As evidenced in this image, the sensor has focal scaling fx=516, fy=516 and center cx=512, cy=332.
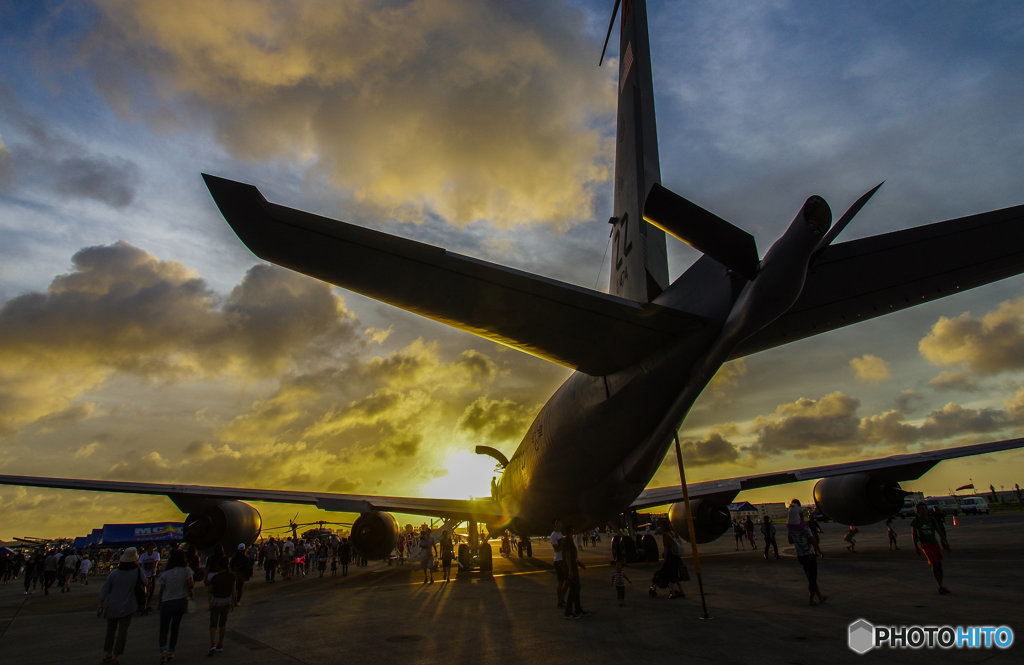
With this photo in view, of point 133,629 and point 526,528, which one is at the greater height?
point 526,528

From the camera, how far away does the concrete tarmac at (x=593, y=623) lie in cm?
672

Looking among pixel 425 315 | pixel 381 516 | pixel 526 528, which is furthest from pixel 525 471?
pixel 425 315

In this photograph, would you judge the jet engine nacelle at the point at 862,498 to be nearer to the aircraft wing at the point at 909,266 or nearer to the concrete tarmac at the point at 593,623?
the concrete tarmac at the point at 593,623

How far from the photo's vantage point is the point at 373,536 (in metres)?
17.2

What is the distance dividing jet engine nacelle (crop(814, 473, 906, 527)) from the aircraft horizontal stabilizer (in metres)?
13.9

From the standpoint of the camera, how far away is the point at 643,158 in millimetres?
10336

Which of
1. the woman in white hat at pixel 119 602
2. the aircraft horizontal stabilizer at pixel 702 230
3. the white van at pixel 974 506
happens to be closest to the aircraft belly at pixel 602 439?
the aircraft horizontal stabilizer at pixel 702 230

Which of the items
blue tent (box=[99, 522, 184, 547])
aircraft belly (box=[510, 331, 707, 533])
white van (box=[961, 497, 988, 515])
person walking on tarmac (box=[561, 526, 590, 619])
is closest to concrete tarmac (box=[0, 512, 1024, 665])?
person walking on tarmac (box=[561, 526, 590, 619])

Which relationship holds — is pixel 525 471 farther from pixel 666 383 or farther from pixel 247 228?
pixel 247 228

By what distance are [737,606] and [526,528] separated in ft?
28.9

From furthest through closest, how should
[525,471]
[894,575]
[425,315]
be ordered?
[525,471] → [894,575] → [425,315]

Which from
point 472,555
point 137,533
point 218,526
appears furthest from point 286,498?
point 137,533

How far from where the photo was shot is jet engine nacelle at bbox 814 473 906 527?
50.8 feet

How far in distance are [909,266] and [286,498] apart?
18.8m
